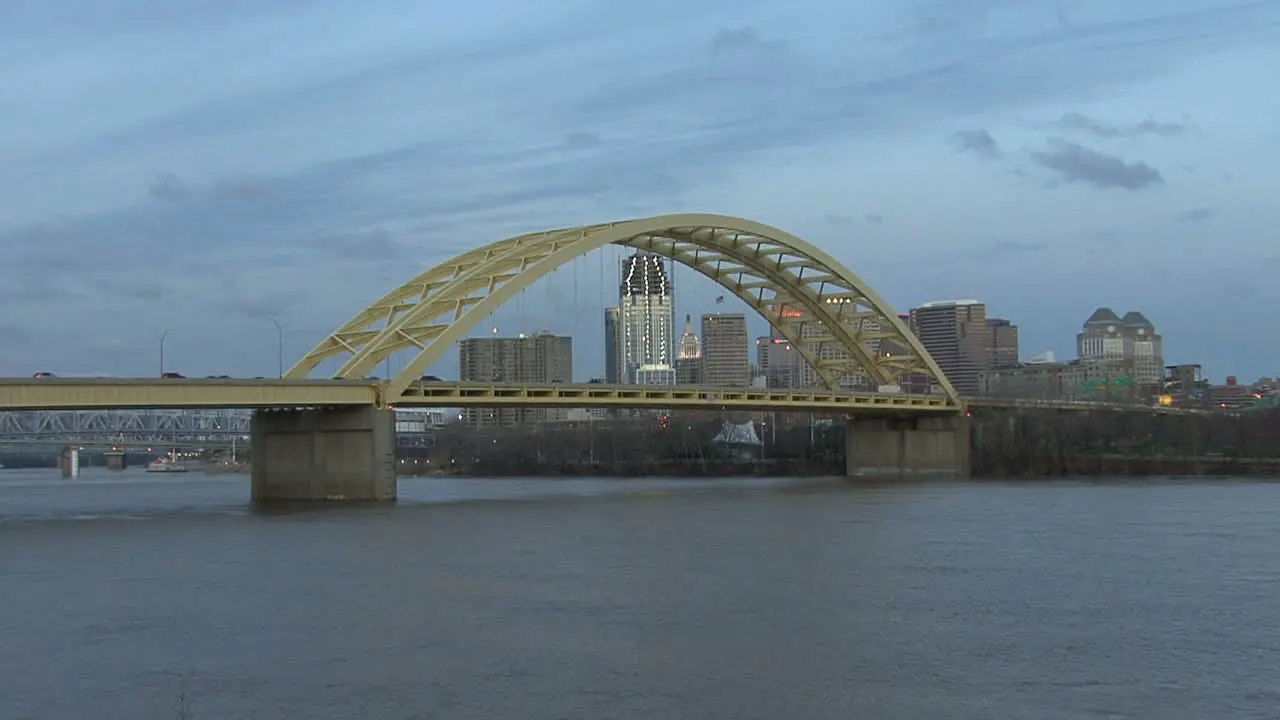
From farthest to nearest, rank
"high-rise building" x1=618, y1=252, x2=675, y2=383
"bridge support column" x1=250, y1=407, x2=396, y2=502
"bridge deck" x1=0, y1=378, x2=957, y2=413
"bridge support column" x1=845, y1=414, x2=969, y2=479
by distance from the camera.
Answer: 1. "high-rise building" x1=618, y1=252, x2=675, y2=383
2. "bridge support column" x1=845, y1=414, x2=969, y2=479
3. "bridge support column" x1=250, y1=407, x2=396, y2=502
4. "bridge deck" x1=0, y1=378, x2=957, y2=413

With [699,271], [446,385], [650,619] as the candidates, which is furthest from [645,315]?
[650,619]

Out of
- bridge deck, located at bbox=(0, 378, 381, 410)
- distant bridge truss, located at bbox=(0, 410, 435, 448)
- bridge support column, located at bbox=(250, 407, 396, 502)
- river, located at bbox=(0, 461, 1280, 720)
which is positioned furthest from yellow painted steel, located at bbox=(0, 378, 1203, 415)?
distant bridge truss, located at bbox=(0, 410, 435, 448)

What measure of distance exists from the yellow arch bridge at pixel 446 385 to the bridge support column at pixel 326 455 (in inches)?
1.9

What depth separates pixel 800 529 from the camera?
3981 cm

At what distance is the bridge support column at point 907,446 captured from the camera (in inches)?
3209

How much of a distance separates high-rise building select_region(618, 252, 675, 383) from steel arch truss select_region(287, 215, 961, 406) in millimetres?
67779

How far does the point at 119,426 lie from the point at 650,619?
14603 centimetres

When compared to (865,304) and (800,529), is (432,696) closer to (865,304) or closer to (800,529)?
(800,529)

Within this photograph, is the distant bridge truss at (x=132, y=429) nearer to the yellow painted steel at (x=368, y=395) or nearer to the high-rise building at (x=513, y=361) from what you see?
the high-rise building at (x=513, y=361)

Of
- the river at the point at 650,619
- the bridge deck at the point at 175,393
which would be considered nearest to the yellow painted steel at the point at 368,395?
the bridge deck at the point at 175,393

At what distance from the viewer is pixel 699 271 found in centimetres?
7344

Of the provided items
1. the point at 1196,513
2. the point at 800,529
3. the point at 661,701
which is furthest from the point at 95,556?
the point at 1196,513

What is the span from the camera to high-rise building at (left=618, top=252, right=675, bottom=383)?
527 ft

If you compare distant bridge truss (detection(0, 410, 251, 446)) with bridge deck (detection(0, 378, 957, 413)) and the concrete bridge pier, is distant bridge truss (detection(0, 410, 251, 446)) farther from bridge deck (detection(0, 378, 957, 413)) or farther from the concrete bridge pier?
bridge deck (detection(0, 378, 957, 413))
